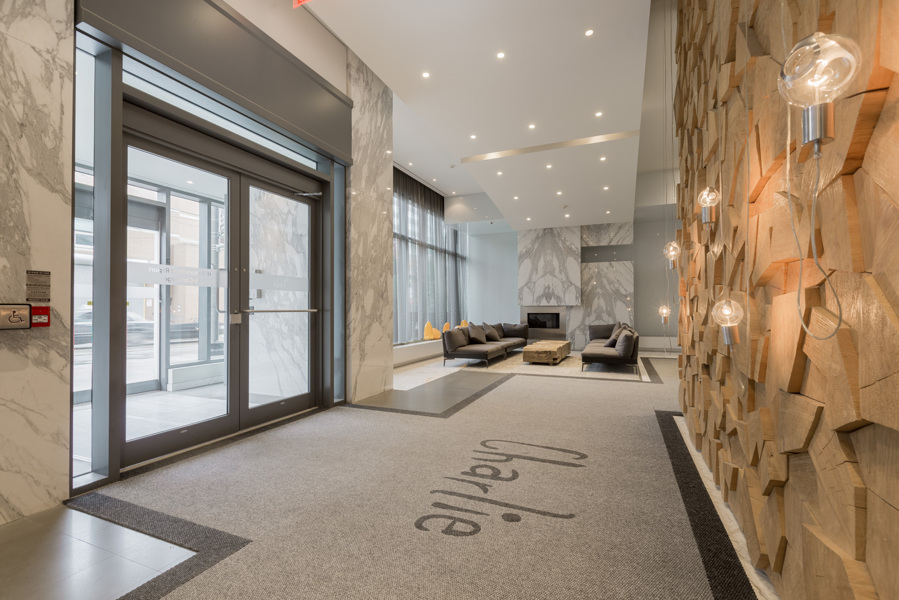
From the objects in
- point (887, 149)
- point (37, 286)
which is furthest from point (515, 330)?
point (887, 149)

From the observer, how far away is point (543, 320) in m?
12.6

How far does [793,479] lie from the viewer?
59.1 inches

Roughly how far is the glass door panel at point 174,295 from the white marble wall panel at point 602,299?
32.7ft

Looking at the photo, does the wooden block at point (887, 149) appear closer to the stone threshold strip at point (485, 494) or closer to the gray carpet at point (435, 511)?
the gray carpet at point (435, 511)

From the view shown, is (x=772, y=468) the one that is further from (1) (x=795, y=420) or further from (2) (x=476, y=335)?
(2) (x=476, y=335)

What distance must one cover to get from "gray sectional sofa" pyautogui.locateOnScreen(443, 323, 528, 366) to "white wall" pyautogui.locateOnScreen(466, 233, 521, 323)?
10.1 feet

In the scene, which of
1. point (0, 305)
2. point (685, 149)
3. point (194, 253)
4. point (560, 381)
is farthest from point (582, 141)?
point (0, 305)

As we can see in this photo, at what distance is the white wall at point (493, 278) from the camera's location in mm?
13875

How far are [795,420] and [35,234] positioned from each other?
375cm

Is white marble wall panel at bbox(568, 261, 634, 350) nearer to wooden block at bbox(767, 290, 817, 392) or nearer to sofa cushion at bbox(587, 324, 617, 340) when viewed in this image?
sofa cushion at bbox(587, 324, 617, 340)

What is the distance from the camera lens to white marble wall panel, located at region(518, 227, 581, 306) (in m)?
12.1

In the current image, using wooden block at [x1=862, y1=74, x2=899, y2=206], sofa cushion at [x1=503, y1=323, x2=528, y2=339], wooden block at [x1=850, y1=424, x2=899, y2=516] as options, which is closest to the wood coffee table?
sofa cushion at [x1=503, y1=323, x2=528, y2=339]

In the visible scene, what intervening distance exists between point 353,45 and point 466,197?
24.9 feet

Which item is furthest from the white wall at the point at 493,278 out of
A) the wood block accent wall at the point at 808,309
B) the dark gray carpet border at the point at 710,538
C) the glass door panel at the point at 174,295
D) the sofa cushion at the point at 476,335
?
the wood block accent wall at the point at 808,309
